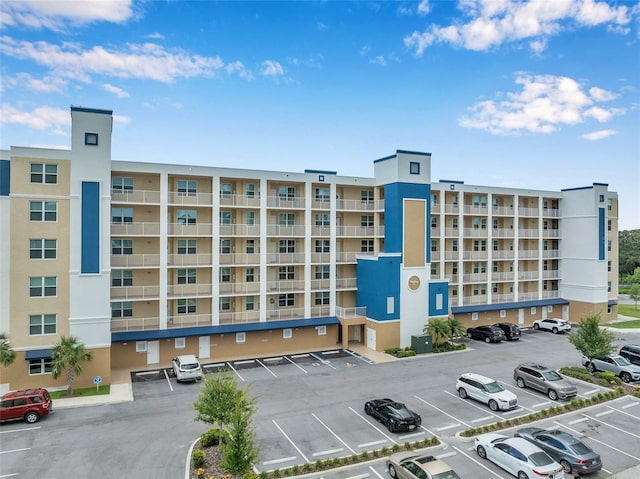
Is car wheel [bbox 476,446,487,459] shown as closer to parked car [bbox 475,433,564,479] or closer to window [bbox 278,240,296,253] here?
parked car [bbox 475,433,564,479]

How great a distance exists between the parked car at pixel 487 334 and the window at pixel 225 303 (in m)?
22.5

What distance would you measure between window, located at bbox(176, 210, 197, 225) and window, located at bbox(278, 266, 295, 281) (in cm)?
807

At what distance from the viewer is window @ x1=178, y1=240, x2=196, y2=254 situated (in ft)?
108

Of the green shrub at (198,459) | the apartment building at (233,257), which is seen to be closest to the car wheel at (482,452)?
the green shrub at (198,459)

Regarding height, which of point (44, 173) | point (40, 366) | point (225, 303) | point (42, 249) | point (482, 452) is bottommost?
point (482, 452)

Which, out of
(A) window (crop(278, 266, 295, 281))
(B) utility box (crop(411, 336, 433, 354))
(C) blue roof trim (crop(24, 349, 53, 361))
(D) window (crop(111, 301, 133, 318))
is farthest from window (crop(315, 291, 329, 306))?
(C) blue roof trim (crop(24, 349, 53, 361))

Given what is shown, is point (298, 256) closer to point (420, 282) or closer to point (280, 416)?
point (420, 282)

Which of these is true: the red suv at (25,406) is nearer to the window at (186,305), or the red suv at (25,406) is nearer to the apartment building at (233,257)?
the apartment building at (233,257)

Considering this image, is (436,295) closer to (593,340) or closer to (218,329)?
(593,340)

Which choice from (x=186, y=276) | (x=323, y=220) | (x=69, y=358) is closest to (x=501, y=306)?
(x=323, y=220)

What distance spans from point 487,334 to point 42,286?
114 feet

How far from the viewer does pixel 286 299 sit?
36375 mm

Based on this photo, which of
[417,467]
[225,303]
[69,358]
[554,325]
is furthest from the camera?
[554,325]

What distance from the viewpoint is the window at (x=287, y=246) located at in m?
36.6
